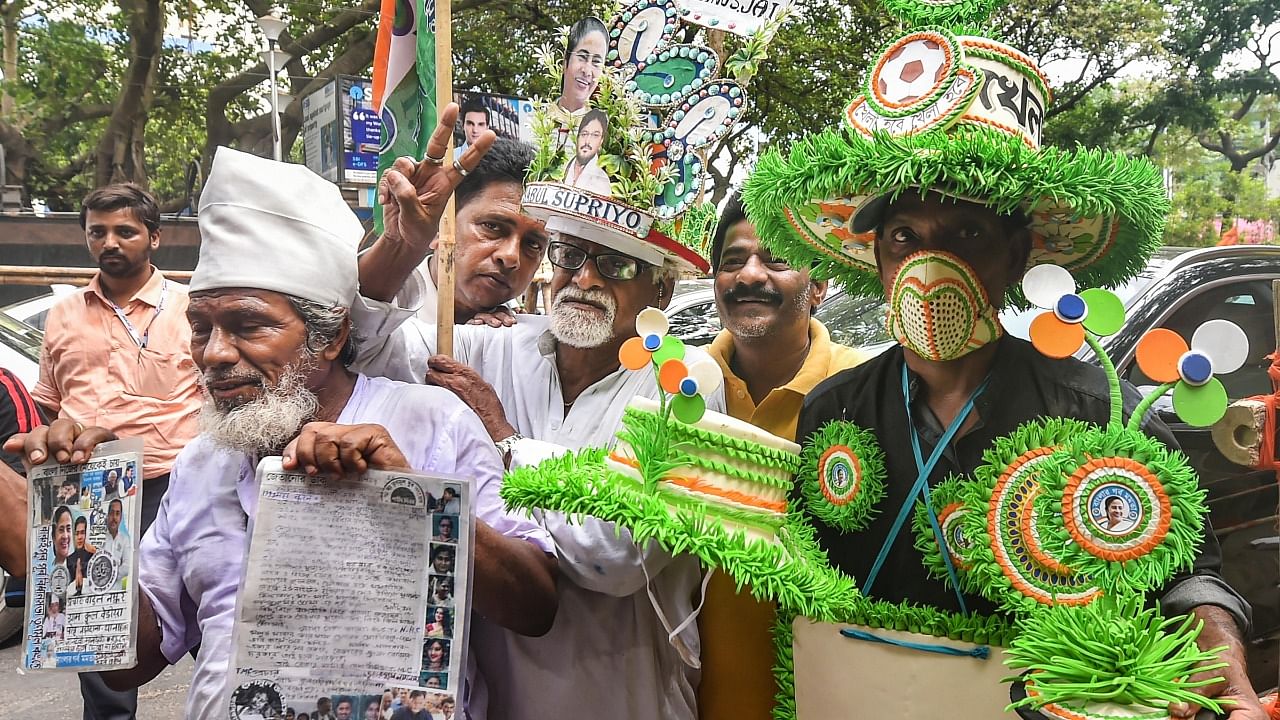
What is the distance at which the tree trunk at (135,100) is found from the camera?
1498 centimetres

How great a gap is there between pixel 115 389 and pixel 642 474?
11.3 ft

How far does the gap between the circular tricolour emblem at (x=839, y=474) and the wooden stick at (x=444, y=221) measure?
Answer: 3.42 feet

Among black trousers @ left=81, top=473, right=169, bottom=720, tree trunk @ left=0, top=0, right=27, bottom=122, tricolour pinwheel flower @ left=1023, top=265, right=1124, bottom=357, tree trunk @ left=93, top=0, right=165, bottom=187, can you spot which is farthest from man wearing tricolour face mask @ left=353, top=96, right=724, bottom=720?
tree trunk @ left=0, top=0, right=27, bottom=122

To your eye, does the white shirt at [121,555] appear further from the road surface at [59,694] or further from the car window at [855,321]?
the car window at [855,321]

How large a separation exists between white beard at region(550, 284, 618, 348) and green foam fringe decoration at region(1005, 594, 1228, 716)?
1349mm

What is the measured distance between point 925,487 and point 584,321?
1060 mm

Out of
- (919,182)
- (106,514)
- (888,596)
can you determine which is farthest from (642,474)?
(106,514)

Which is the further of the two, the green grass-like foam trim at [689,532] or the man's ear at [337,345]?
the man's ear at [337,345]

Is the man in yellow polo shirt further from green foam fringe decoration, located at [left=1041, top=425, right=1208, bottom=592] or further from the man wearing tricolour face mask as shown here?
green foam fringe decoration, located at [left=1041, top=425, right=1208, bottom=592]

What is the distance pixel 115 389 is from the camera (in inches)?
173

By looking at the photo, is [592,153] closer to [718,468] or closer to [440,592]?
[718,468]

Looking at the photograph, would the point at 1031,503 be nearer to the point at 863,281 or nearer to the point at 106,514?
the point at 863,281

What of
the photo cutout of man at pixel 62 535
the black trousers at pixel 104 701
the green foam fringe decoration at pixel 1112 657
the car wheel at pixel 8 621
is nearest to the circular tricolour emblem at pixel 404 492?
the photo cutout of man at pixel 62 535

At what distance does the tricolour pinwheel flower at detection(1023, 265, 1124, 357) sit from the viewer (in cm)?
157
